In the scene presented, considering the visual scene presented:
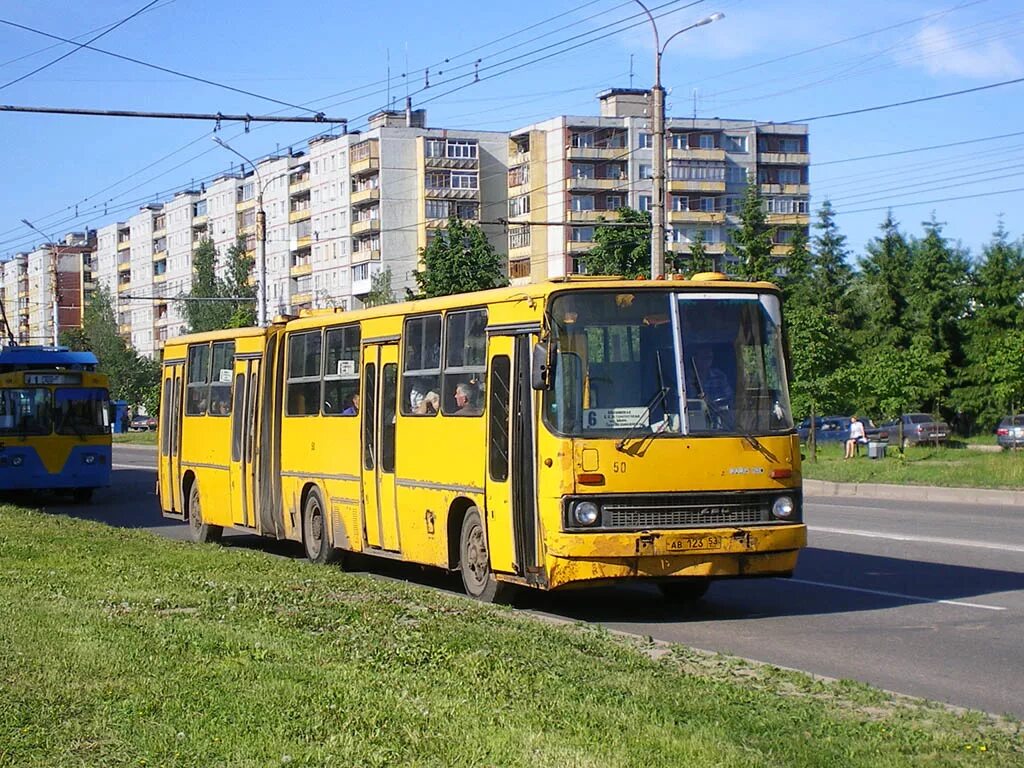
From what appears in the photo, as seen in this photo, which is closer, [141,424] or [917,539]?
[917,539]

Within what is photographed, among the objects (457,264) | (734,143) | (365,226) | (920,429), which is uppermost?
(734,143)

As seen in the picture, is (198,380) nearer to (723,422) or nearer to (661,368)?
(661,368)

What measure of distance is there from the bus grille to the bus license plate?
4.8 inches

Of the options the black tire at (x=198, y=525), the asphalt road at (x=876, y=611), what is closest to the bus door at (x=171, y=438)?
the black tire at (x=198, y=525)

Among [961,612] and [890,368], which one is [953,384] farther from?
[961,612]

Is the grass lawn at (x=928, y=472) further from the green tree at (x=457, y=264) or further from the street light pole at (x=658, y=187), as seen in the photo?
Result: the green tree at (x=457, y=264)

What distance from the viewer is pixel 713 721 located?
7.45m

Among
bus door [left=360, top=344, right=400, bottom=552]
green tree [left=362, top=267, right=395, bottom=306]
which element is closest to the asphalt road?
bus door [left=360, top=344, right=400, bottom=552]

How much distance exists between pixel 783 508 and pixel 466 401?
3065 mm

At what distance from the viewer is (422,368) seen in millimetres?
15188

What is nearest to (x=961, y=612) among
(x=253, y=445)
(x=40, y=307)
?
(x=253, y=445)

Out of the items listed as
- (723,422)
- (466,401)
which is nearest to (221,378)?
(466,401)

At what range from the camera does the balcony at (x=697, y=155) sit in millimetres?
110812

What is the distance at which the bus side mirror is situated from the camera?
40.5 ft
